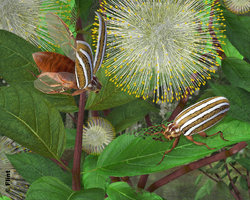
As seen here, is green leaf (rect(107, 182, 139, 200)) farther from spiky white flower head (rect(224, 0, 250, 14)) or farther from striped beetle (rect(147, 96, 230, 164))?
spiky white flower head (rect(224, 0, 250, 14))

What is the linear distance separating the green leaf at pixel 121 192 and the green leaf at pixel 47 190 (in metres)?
0.05

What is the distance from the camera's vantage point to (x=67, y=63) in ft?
0.81

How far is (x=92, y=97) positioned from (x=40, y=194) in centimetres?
11

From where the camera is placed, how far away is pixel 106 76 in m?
0.32

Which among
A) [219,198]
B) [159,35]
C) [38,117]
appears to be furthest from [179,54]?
[219,198]

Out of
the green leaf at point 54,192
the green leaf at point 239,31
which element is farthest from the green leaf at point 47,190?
the green leaf at point 239,31

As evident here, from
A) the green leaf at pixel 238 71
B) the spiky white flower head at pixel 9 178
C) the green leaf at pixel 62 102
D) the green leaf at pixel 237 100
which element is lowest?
the spiky white flower head at pixel 9 178

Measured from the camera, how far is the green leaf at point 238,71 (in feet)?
0.94

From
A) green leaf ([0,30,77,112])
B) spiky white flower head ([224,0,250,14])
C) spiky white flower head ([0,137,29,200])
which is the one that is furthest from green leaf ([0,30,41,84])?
spiky white flower head ([224,0,250,14])

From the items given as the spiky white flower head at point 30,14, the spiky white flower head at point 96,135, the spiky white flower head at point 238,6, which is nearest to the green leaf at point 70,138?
the spiky white flower head at point 96,135

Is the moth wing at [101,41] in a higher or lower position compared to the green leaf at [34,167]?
higher

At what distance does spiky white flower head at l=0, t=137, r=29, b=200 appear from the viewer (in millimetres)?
341

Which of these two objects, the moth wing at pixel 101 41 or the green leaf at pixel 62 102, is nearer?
the moth wing at pixel 101 41

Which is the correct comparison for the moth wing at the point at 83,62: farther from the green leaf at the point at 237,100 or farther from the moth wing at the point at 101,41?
the green leaf at the point at 237,100
